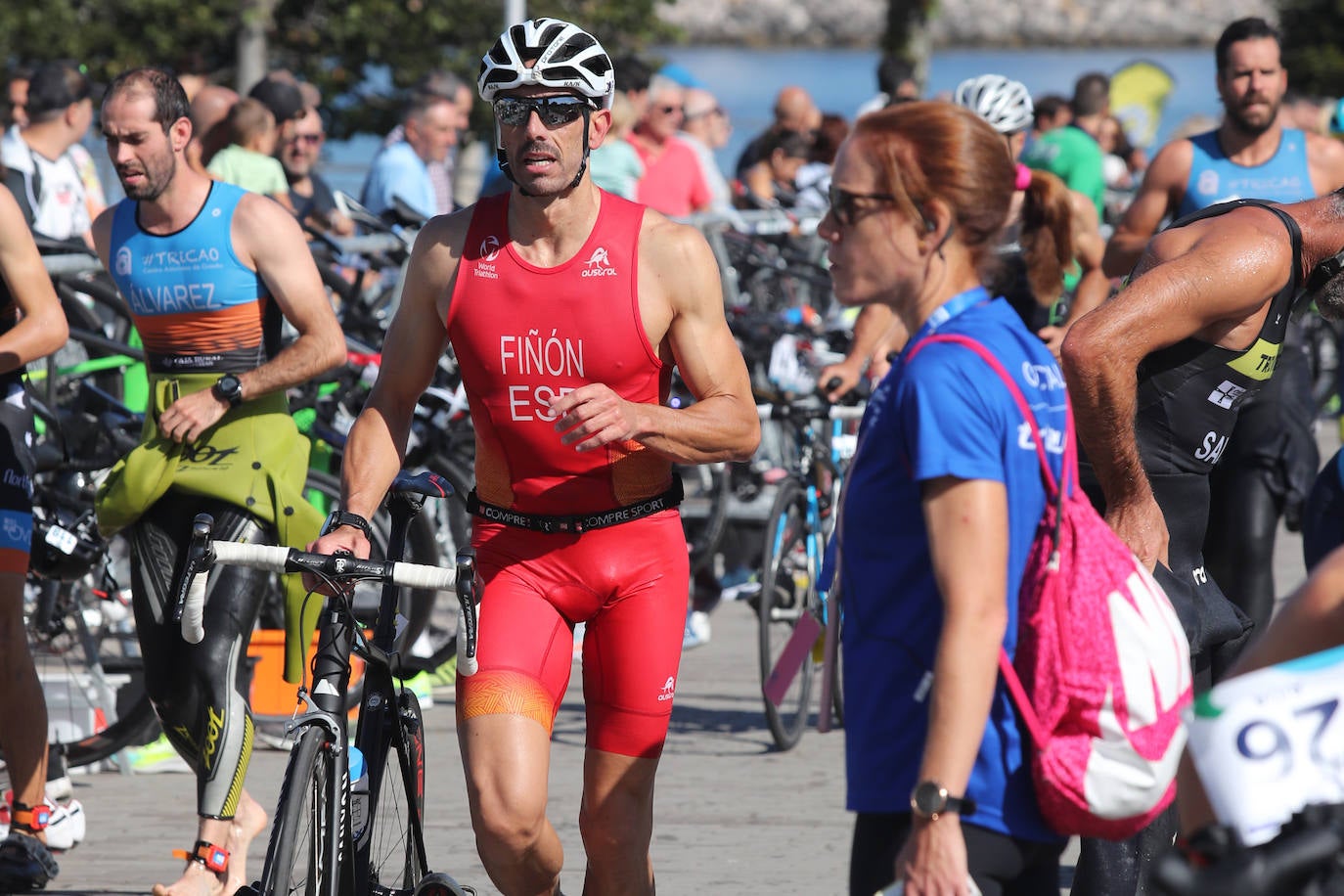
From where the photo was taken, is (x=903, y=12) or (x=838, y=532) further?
(x=903, y=12)

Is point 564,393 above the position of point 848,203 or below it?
below

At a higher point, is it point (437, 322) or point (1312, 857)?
point (437, 322)

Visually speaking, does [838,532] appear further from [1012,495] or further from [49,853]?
[49,853]

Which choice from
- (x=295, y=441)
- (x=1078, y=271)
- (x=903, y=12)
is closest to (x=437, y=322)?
(x=295, y=441)

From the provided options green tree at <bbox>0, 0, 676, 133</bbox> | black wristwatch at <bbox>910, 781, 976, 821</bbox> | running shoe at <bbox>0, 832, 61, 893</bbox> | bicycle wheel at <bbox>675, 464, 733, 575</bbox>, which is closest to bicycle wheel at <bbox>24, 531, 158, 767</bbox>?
running shoe at <bbox>0, 832, 61, 893</bbox>

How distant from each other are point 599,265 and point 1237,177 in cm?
343

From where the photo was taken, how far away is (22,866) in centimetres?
539

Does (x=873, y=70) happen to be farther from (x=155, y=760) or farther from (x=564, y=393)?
(x=564, y=393)

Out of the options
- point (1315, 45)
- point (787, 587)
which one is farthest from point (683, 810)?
point (1315, 45)

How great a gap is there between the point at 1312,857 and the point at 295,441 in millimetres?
3833

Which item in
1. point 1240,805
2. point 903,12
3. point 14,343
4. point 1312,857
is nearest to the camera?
point 1312,857

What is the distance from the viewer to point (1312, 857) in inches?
88.8

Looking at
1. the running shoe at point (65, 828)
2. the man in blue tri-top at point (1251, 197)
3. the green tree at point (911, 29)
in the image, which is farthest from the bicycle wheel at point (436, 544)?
the green tree at point (911, 29)

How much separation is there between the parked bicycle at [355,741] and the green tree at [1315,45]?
29.5 meters
